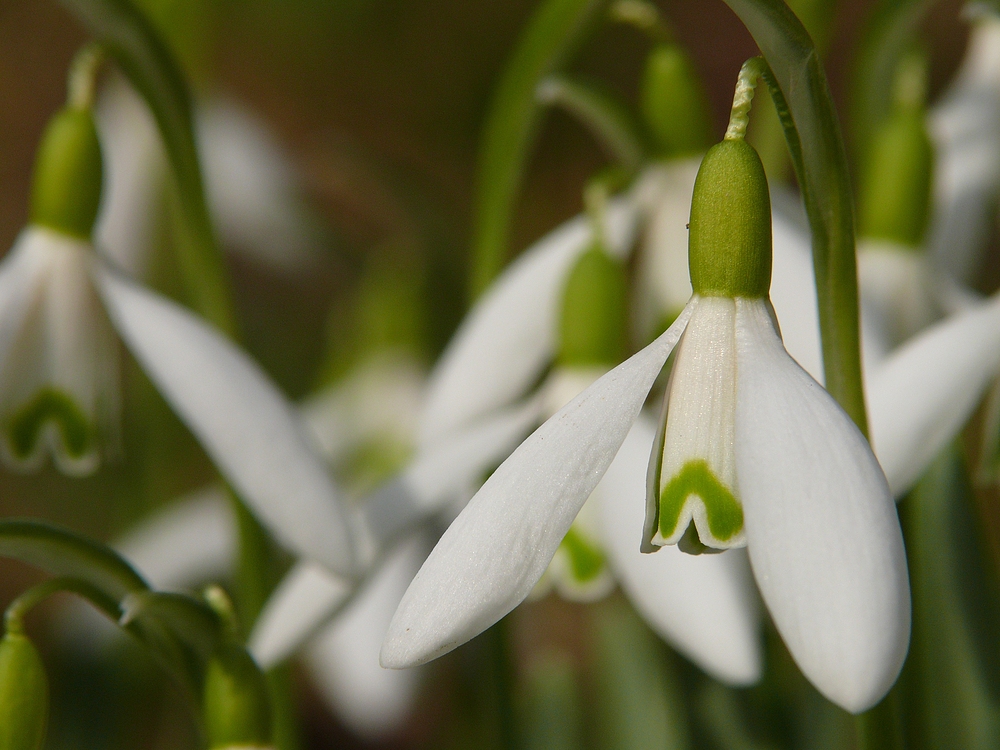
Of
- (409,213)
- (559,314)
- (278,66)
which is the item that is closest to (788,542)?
(559,314)

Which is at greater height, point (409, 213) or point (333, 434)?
point (409, 213)

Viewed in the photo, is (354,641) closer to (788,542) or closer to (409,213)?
(409,213)

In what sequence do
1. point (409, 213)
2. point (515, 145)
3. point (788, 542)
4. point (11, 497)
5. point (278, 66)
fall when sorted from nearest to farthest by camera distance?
point (788, 542), point (515, 145), point (409, 213), point (11, 497), point (278, 66)

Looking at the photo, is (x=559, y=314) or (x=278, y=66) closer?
(x=559, y=314)

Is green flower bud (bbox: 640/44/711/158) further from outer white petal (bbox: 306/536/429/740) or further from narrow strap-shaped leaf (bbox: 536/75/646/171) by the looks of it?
outer white petal (bbox: 306/536/429/740)

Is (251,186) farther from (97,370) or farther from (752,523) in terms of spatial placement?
(752,523)

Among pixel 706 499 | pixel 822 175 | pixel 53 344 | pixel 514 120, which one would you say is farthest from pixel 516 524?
pixel 514 120

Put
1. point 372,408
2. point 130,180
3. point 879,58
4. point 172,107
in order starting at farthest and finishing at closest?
point 130,180 < point 372,408 < point 879,58 < point 172,107

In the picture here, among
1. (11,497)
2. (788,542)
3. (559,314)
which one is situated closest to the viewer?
(788,542)
